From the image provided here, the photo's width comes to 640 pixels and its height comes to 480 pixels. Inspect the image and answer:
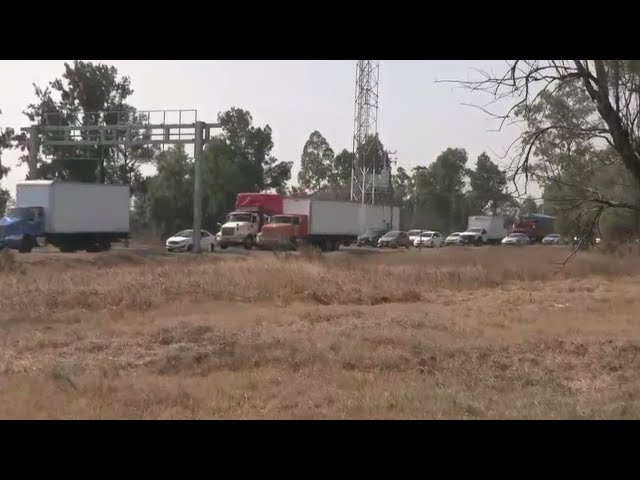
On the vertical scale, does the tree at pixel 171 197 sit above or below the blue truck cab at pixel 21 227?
above

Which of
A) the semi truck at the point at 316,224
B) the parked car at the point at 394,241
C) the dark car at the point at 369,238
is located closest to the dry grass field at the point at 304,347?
the semi truck at the point at 316,224

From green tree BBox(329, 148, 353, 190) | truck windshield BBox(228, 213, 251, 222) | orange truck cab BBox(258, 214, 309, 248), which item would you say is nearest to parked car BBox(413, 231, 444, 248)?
orange truck cab BBox(258, 214, 309, 248)

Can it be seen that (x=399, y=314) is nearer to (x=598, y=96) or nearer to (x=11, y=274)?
(x=598, y=96)

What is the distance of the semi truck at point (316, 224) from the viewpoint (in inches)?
1768

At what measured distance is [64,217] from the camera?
3816 centimetres

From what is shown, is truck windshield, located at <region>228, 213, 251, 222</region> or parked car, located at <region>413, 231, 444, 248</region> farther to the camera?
parked car, located at <region>413, 231, 444, 248</region>

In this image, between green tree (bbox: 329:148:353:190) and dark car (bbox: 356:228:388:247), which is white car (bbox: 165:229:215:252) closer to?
dark car (bbox: 356:228:388:247)

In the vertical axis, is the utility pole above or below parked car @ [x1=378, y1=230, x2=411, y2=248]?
above

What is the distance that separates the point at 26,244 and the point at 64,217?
252 cm

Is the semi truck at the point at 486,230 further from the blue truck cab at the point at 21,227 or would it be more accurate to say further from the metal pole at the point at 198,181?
the blue truck cab at the point at 21,227

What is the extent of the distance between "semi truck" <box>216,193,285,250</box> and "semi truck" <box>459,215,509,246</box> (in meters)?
22.6

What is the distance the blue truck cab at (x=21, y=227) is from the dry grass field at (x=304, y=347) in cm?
1343

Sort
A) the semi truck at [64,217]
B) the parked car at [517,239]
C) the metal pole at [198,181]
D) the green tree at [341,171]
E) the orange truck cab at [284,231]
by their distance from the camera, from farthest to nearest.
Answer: the green tree at [341,171] < the parked car at [517,239] < the orange truck cab at [284,231] < the metal pole at [198,181] < the semi truck at [64,217]

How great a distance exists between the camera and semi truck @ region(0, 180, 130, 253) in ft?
121
